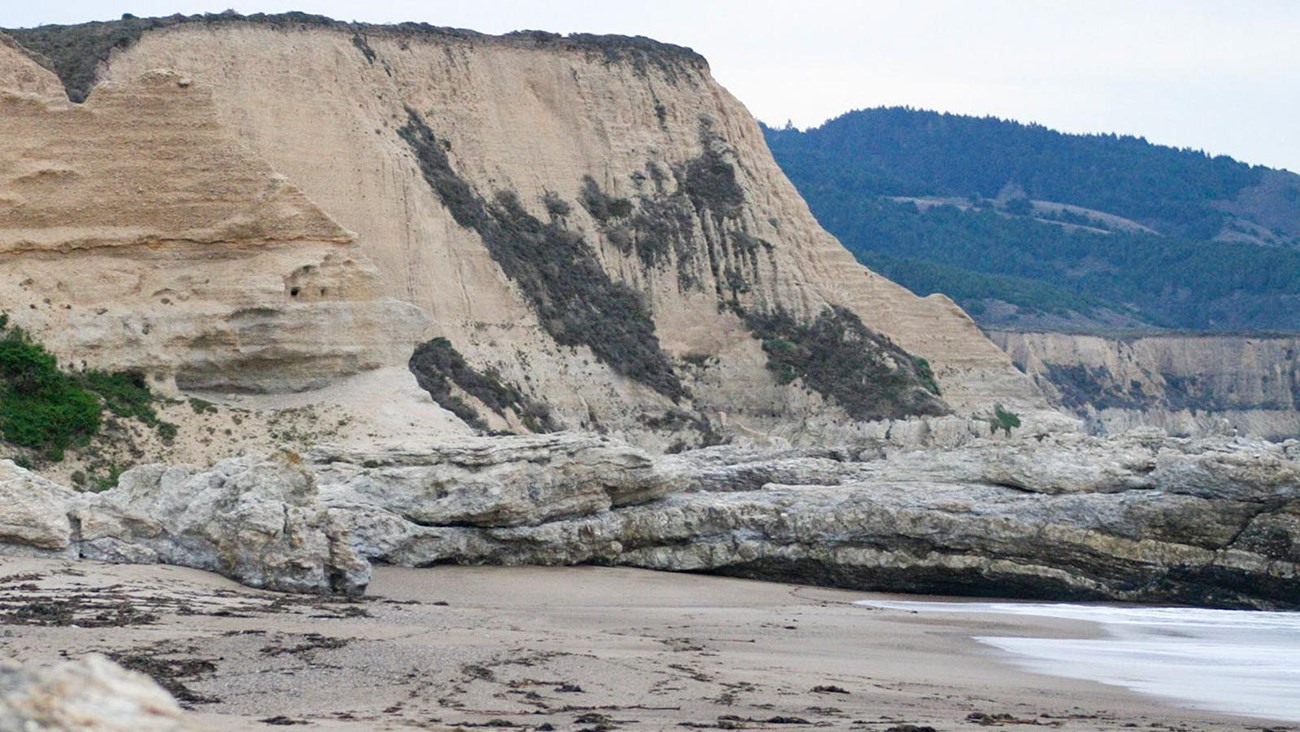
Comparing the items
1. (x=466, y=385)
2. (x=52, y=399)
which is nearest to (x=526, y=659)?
(x=52, y=399)

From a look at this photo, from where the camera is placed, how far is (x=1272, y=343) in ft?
309

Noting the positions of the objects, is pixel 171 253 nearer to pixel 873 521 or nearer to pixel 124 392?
pixel 124 392

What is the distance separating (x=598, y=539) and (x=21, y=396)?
32.2 feet

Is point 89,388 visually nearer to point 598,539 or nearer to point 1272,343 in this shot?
point 598,539

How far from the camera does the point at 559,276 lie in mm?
47750

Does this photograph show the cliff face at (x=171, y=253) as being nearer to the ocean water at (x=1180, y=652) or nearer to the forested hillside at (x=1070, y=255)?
the ocean water at (x=1180, y=652)

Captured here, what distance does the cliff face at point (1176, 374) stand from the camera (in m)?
86.8

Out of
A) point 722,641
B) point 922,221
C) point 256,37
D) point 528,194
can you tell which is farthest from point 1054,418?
point 922,221

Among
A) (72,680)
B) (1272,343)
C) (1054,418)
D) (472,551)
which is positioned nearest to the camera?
(72,680)

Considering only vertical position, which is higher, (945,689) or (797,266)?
(797,266)

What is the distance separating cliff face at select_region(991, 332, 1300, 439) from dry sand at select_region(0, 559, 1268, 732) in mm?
67329

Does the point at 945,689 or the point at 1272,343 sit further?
the point at 1272,343

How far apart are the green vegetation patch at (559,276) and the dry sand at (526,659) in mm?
27338

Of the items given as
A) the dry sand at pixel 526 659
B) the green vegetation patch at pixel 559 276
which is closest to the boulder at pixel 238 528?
the dry sand at pixel 526 659
